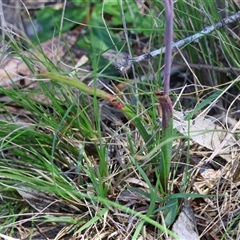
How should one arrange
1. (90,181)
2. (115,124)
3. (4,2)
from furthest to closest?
1. (4,2)
2. (115,124)
3. (90,181)

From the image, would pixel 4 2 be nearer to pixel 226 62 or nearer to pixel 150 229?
pixel 226 62

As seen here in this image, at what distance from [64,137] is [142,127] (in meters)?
0.23

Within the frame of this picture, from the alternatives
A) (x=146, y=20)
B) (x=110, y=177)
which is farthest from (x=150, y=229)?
(x=146, y=20)

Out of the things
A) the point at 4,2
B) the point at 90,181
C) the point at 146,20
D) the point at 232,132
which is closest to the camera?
the point at 232,132

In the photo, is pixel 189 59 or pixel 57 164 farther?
pixel 189 59

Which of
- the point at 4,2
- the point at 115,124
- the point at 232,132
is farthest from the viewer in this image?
the point at 4,2

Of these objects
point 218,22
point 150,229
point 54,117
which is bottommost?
point 150,229

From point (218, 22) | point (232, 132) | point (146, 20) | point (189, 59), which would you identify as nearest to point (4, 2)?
point (146, 20)

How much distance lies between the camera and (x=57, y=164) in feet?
4.45

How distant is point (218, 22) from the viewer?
A: 53.0 inches

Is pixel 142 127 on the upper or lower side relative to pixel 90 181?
upper

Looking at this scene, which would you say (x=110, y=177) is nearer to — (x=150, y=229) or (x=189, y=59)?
(x=150, y=229)

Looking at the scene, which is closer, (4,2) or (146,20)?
(146,20)

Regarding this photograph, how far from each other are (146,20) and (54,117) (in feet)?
1.91
